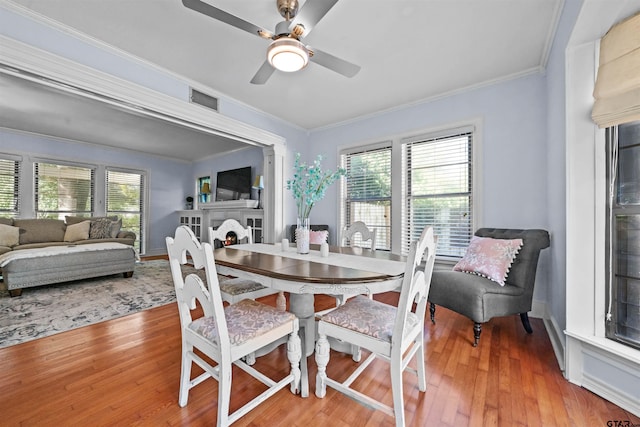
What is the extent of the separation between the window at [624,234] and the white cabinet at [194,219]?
6.18 meters

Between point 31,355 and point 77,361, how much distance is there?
0.40 m

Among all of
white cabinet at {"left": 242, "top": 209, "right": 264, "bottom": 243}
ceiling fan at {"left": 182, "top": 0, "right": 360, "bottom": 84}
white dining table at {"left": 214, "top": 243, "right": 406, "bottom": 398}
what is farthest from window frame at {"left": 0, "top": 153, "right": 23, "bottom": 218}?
ceiling fan at {"left": 182, "top": 0, "right": 360, "bottom": 84}

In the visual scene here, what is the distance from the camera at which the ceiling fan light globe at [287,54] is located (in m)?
1.63

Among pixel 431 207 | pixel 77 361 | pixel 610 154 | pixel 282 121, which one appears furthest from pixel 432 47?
pixel 77 361

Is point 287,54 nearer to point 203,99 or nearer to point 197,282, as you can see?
point 197,282

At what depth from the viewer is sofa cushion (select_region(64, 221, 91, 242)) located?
4483mm

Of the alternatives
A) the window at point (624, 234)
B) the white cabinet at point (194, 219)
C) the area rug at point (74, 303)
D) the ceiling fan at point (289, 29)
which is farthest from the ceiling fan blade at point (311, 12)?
the white cabinet at point (194, 219)

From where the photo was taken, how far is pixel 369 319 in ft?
4.59

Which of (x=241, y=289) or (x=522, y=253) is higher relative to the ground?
(x=522, y=253)

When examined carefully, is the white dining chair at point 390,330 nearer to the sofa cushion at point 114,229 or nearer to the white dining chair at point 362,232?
the white dining chair at point 362,232

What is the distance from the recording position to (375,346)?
50.7 inches

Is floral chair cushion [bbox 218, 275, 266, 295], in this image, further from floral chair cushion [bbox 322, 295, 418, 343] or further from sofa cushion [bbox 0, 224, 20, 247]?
sofa cushion [bbox 0, 224, 20, 247]

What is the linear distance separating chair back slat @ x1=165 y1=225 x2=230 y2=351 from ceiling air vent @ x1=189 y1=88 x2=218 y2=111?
2.19 meters

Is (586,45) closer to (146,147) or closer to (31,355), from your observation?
(31,355)
